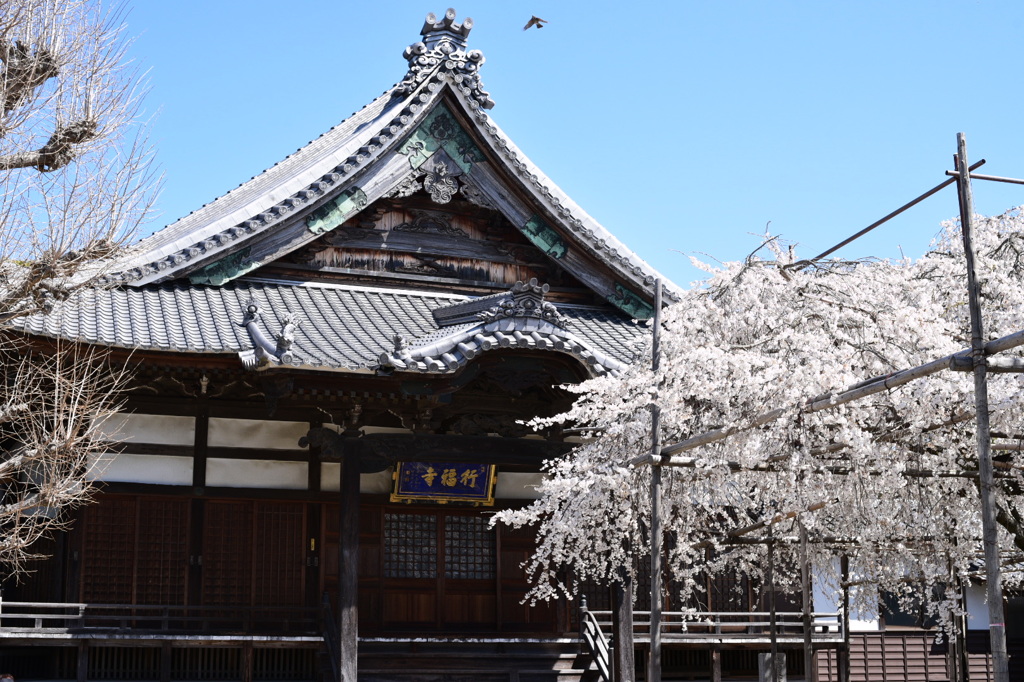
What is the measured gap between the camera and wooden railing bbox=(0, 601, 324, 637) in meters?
12.5

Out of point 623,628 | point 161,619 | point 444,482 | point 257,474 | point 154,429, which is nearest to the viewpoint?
point 161,619

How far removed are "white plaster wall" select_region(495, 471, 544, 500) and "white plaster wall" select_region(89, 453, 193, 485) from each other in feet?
12.8

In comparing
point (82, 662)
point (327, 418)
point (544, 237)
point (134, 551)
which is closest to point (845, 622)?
point (544, 237)

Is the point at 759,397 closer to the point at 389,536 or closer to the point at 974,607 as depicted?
the point at 389,536

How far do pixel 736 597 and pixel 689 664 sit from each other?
3.67 ft

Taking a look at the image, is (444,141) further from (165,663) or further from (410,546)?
(165,663)

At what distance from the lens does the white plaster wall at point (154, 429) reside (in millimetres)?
13422

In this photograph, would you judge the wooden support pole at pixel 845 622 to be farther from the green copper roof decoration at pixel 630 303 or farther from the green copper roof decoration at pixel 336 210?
the green copper roof decoration at pixel 336 210

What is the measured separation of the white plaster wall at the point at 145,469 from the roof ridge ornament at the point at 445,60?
21.3 ft

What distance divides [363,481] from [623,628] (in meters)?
3.66

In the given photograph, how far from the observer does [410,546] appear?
14586 mm

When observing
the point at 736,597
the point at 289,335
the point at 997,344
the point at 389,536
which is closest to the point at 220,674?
the point at 389,536

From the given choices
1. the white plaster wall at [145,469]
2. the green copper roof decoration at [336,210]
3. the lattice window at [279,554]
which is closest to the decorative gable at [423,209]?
the green copper roof decoration at [336,210]

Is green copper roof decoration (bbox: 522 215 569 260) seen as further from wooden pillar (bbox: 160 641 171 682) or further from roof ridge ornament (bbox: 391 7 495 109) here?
wooden pillar (bbox: 160 641 171 682)
